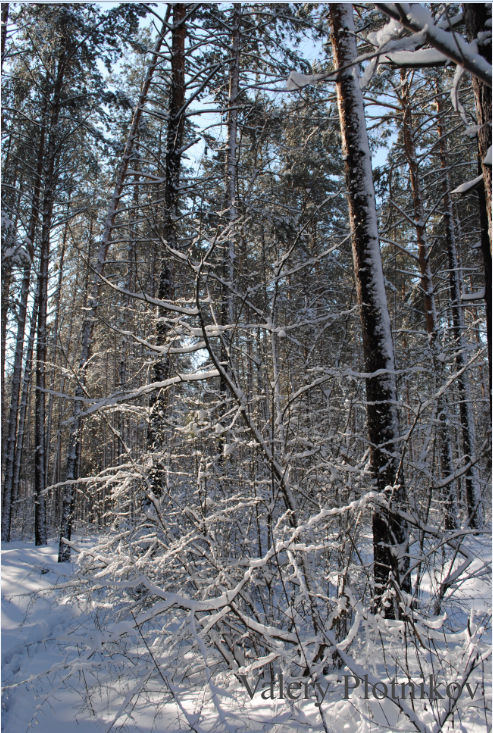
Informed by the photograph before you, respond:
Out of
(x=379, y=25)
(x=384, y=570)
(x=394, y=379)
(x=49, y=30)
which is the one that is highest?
(x=49, y=30)

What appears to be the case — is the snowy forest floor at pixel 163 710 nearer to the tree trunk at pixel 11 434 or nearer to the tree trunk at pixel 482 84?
the tree trunk at pixel 482 84

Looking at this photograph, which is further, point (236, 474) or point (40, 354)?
point (40, 354)

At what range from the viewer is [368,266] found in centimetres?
406

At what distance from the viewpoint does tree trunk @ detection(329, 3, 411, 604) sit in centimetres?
381

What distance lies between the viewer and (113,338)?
1166 centimetres

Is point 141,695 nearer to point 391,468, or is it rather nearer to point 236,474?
point 236,474

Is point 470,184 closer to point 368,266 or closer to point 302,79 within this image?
point 302,79

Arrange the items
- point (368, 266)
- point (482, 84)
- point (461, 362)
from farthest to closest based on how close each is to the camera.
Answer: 1. point (461, 362)
2. point (368, 266)
3. point (482, 84)

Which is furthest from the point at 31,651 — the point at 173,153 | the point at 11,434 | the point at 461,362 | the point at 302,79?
the point at 461,362

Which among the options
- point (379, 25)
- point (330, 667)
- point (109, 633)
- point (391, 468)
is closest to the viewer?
point (109, 633)

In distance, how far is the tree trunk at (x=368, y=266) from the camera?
381cm

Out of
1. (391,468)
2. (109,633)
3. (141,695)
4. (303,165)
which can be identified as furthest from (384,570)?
(303,165)

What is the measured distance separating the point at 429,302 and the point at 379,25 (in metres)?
4.69

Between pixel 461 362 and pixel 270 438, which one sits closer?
pixel 270 438
